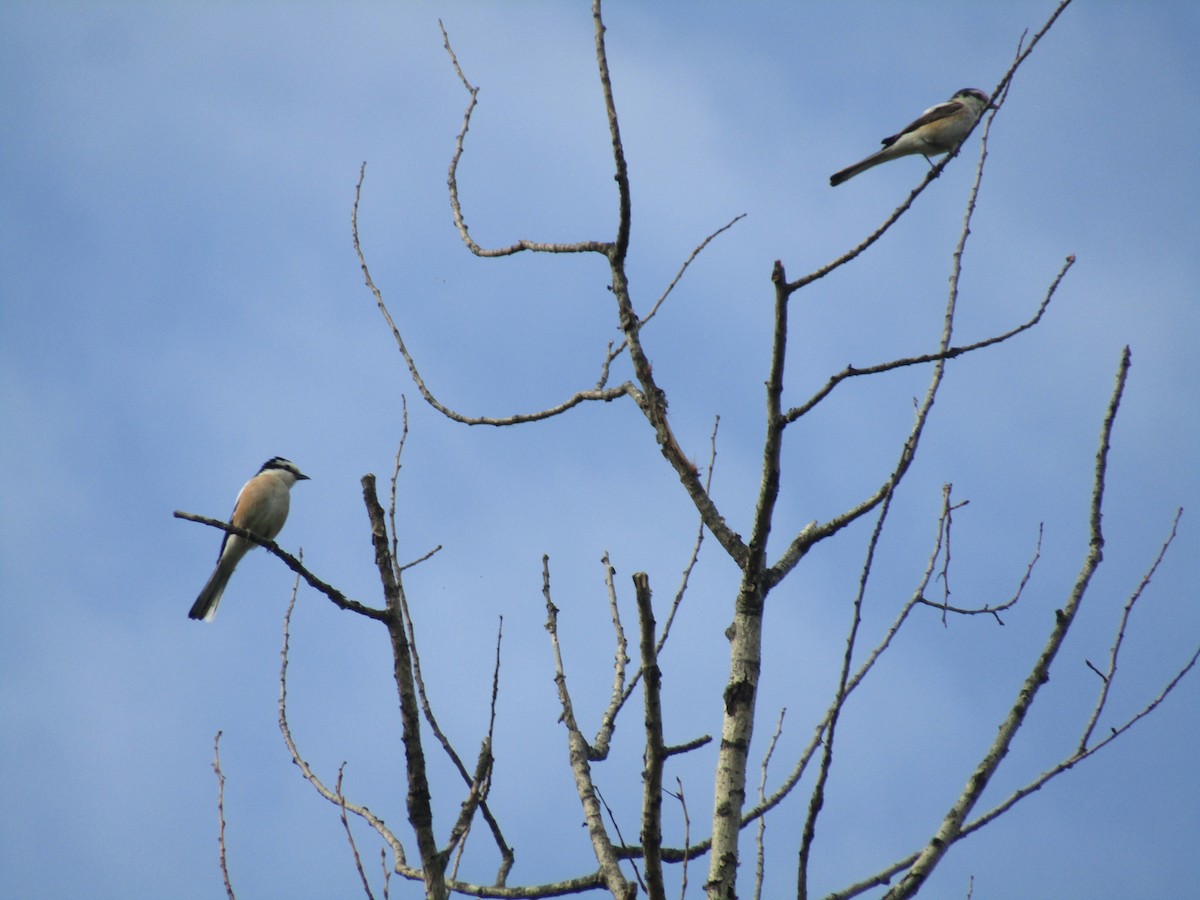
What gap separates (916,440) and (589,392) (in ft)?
3.45

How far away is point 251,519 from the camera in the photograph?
888 cm

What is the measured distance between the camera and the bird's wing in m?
8.64

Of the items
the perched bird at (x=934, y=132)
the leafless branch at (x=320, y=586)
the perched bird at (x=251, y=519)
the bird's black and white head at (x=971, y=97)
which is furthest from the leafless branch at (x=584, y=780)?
the bird's black and white head at (x=971, y=97)

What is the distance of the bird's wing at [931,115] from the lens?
340 inches

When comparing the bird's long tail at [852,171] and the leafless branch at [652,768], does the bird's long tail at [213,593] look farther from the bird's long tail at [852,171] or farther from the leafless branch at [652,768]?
the leafless branch at [652,768]

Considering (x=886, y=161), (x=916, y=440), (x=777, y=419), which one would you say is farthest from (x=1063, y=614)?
(x=886, y=161)

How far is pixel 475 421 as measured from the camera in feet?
11.7

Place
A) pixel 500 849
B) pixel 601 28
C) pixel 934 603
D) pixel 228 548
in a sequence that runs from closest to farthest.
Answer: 1. pixel 601 28
2. pixel 934 603
3. pixel 500 849
4. pixel 228 548

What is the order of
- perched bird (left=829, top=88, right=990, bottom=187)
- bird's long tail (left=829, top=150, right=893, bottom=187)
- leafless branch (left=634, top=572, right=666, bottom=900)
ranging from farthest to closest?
perched bird (left=829, top=88, right=990, bottom=187) < bird's long tail (left=829, top=150, right=893, bottom=187) < leafless branch (left=634, top=572, right=666, bottom=900)

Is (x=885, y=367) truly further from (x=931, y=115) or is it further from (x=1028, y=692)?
(x=931, y=115)

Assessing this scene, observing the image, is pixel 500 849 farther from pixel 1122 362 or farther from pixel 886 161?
pixel 886 161

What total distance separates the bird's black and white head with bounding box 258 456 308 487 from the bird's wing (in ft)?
18.4

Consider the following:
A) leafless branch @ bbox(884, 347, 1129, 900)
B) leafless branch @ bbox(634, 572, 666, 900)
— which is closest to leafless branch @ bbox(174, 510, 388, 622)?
leafless branch @ bbox(634, 572, 666, 900)

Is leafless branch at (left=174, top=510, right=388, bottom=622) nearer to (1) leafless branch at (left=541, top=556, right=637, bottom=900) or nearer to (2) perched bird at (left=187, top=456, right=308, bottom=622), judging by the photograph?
(1) leafless branch at (left=541, top=556, right=637, bottom=900)
